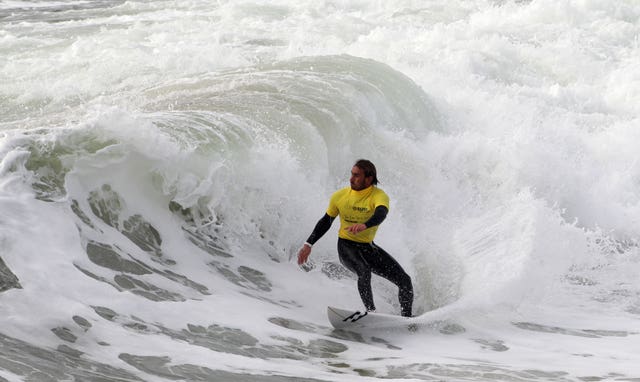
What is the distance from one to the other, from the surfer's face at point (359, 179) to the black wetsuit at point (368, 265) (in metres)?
0.41

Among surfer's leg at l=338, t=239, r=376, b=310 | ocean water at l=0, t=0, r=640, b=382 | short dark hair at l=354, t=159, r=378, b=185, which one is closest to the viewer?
ocean water at l=0, t=0, r=640, b=382

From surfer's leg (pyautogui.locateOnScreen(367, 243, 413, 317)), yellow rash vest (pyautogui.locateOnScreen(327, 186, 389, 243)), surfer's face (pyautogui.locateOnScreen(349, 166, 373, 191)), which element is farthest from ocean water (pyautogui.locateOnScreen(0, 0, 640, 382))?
surfer's face (pyautogui.locateOnScreen(349, 166, 373, 191))

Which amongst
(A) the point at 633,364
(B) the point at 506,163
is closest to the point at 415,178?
(B) the point at 506,163

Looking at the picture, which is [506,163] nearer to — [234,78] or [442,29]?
[234,78]

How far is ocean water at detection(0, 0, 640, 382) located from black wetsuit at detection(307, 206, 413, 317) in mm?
312

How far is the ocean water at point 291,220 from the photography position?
19.5ft

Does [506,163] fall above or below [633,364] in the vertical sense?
above

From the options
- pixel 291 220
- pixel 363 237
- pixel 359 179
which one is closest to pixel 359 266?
pixel 363 237

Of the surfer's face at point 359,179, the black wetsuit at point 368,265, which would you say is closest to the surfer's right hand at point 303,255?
the black wetsuit at point 368,265

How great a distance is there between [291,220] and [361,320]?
244cm

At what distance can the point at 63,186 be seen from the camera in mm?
7559

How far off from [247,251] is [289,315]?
1496mm

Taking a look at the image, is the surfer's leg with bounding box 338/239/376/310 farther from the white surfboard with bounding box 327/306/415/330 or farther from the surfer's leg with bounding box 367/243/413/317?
the white surfboard with bounding box 327/306/415/330

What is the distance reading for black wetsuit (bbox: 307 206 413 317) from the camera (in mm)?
7301
